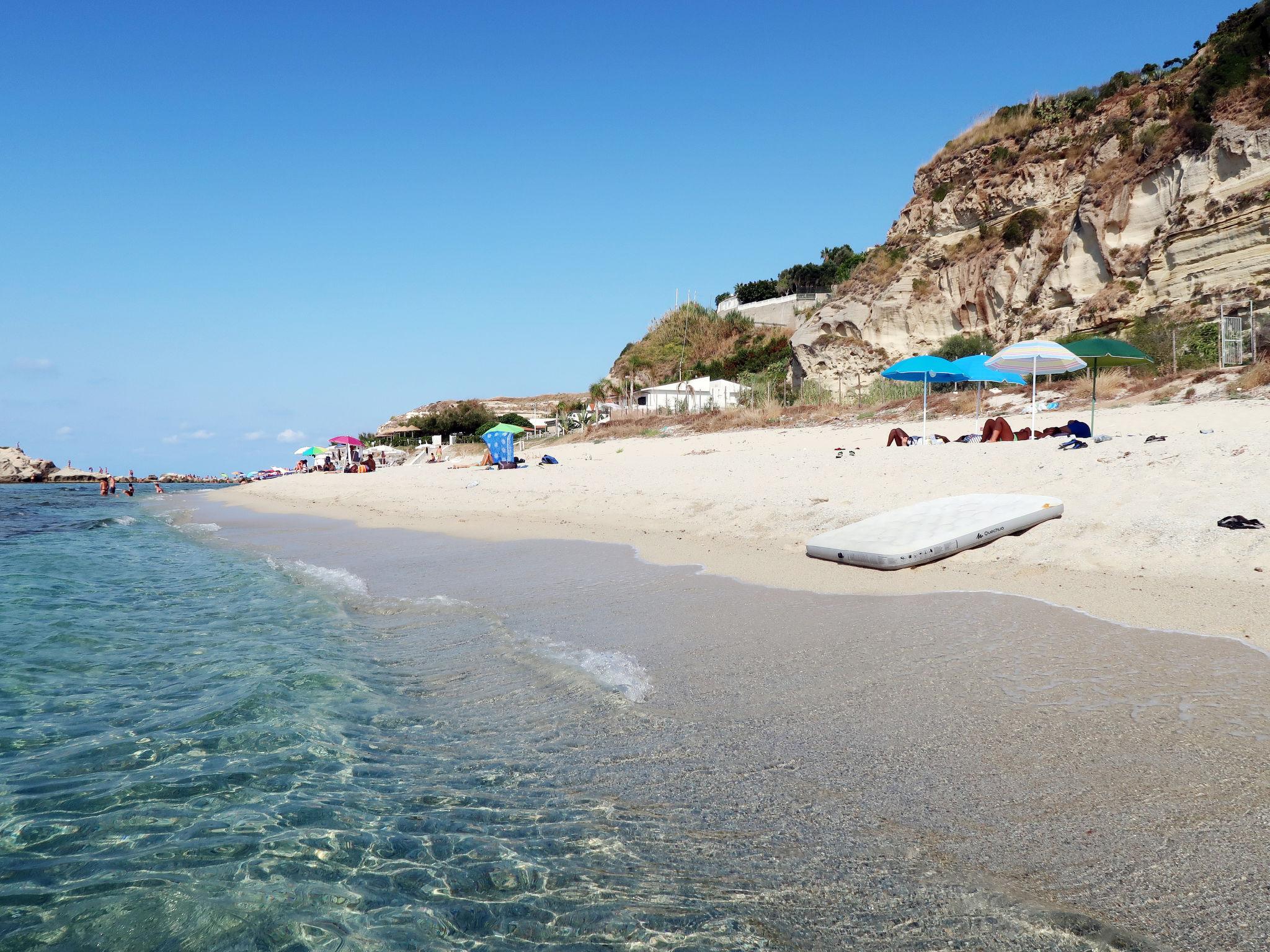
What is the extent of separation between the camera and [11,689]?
472cm

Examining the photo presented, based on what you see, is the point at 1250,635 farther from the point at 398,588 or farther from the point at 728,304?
the point at 728,304

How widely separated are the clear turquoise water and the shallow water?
1cm

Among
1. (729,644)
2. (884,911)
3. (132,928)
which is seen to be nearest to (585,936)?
(884,911)

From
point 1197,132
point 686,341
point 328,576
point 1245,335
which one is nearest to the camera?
point 328,576

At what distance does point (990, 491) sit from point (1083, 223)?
19.1 meters

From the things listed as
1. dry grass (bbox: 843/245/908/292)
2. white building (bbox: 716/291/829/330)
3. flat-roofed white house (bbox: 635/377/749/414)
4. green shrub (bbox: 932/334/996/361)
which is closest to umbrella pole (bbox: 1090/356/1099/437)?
green shrub (bbox: 932/334/996/361)

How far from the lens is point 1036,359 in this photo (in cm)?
1395

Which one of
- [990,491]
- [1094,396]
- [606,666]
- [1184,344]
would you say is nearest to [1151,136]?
[1184,344]

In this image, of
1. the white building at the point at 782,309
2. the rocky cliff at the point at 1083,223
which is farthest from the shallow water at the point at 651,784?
the white building at the point at 782,309

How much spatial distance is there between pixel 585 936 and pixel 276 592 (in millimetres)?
6628

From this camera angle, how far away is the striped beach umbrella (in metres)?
13.7

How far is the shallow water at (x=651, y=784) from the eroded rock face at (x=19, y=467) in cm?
7297

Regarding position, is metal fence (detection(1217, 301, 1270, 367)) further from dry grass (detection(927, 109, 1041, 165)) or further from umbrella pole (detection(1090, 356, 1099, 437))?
dry grass (detection(927, 109, 1041, 165))

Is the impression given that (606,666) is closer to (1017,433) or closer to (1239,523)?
(1239,523)
